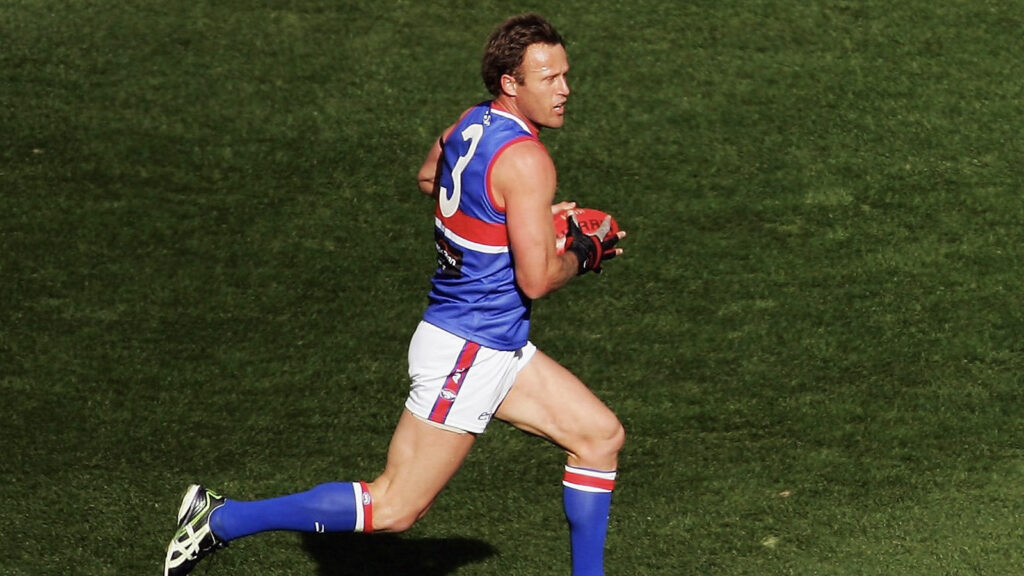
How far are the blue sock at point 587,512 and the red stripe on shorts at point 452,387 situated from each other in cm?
59

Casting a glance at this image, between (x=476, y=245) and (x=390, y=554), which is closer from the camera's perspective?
(x=476, y=245)

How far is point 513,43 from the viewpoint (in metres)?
5.09

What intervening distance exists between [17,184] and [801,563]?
17.9ft

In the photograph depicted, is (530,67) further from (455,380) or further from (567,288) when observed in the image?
(567,288)

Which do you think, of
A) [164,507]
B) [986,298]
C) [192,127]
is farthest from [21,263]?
[986,298]

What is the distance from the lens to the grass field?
640 centimetres

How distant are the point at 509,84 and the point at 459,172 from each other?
0.36 metres

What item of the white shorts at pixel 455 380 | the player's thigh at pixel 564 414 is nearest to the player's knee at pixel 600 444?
the player's thigh at pixel 564 414

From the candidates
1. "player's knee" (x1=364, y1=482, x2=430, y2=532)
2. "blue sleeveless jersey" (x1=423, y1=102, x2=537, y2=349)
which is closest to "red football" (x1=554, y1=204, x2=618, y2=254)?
"blue sleeveless jersey" (x1=423, y1=102, x2=537, y2=349)

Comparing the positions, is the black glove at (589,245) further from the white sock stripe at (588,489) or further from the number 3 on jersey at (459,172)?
the white sock stripe at (588,489)

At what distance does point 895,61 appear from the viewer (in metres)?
9.97

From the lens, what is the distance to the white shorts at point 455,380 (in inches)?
207

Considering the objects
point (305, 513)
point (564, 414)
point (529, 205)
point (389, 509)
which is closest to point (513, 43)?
point (529, 205)

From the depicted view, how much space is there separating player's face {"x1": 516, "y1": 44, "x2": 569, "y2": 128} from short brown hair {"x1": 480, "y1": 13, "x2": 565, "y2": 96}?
22 mm
